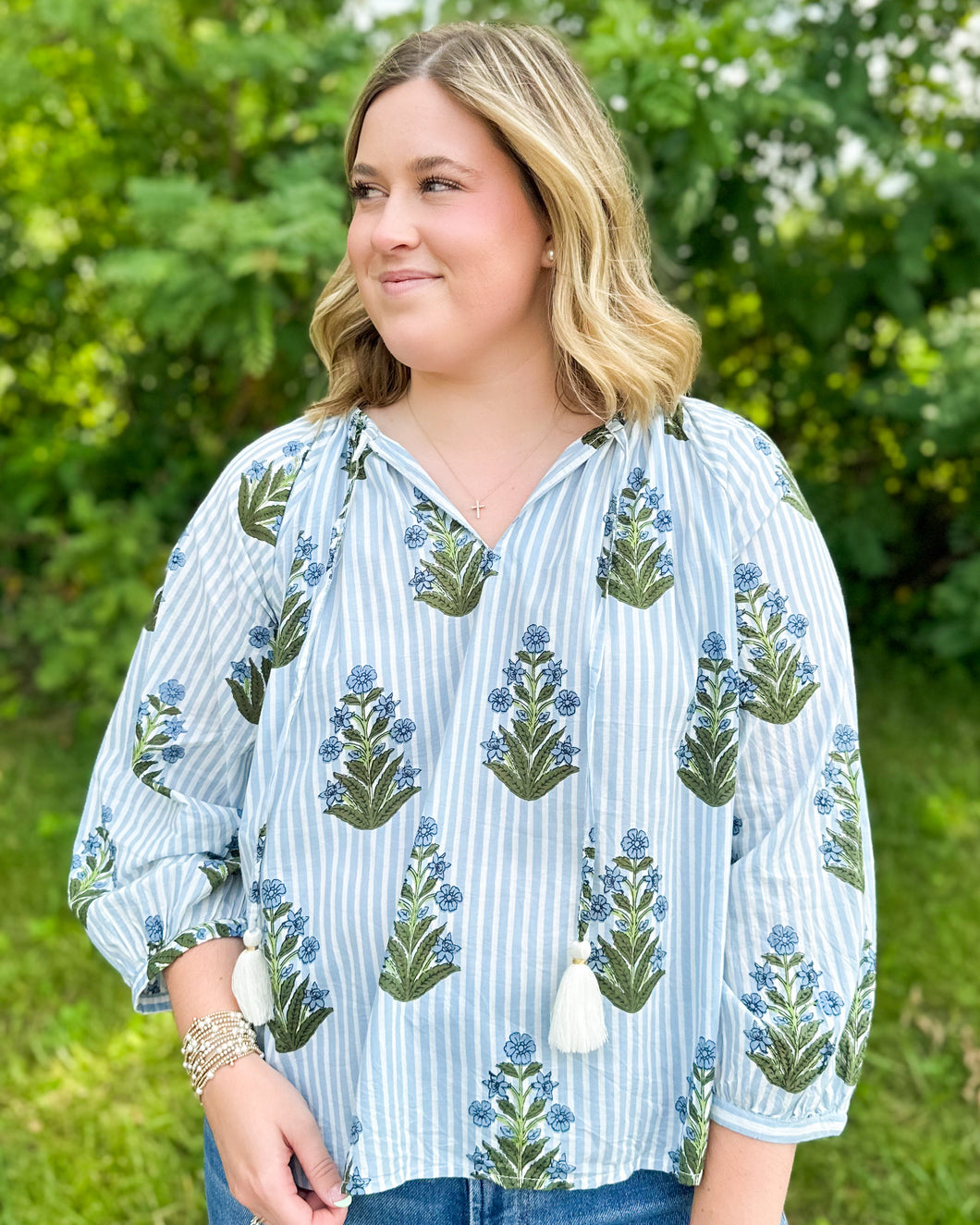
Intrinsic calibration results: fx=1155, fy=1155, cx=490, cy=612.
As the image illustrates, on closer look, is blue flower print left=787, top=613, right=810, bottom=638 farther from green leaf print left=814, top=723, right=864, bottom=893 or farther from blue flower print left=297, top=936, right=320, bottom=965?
blue flower print left=297, top=936, right=320, bottom=965

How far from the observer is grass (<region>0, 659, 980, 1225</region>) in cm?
241

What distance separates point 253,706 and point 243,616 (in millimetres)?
113

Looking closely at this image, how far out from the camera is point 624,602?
1235mm

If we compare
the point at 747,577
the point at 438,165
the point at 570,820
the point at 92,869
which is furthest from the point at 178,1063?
the point at 438,165

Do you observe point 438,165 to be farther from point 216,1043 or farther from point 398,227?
point 216,1043

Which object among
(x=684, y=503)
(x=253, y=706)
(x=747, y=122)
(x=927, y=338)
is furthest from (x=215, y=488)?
(x=927, y=338)

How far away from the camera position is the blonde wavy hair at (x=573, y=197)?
4.09ft

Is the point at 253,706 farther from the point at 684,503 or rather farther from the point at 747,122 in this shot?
the point at 747,122

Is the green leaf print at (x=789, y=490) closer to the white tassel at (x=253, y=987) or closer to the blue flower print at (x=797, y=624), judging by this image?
the blue flower print at (x=797, y=624)

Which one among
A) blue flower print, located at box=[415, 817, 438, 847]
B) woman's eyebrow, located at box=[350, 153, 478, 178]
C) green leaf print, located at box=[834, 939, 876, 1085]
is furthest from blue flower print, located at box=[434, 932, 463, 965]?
woman's eyebrow, located at box=[350, 153, 478, 178]

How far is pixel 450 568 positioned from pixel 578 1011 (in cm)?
49

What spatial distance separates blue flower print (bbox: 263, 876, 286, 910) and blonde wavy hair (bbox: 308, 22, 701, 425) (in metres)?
0.57

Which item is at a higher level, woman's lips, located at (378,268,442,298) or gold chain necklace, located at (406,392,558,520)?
woman's lips, located at (378,268,442,298)

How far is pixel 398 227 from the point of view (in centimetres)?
125
